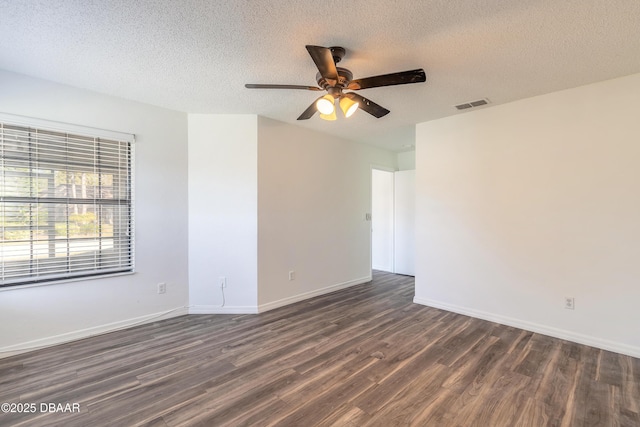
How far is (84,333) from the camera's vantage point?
9.69 feet

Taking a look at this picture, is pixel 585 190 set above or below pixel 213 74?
below

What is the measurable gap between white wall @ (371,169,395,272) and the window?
432 centimetres

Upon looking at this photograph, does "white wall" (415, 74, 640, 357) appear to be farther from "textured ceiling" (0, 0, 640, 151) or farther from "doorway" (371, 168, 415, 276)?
"doorway" (371, 168, 415, 276)

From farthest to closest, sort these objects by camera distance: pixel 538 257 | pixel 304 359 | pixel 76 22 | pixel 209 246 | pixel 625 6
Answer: pixel 209 246, pixel 538 257, pixel 304 359, pixel 76 22, pixel 625 6

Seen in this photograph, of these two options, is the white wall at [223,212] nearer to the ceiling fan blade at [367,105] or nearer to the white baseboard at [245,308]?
the white baseboard at [245,308]

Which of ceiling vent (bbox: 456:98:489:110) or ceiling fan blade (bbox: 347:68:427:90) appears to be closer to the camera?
ceiling fan blade (bbox: 347:68:427:90)

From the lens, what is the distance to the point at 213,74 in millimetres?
2623

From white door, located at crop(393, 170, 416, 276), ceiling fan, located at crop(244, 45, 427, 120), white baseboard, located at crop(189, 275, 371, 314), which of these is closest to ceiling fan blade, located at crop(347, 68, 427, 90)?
ceiling fan, located at crop(244, 45, 427, 120)

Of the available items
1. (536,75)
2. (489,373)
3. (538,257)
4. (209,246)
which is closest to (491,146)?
(536,75)

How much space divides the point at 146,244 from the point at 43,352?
1.26 metres

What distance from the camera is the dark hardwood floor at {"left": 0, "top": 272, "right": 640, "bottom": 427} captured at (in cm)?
187

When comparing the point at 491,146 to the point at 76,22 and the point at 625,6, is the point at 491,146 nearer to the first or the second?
the point at 625,6

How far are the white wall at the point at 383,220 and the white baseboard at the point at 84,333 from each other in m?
3.90

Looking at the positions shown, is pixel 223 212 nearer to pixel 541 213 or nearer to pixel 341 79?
pixel 341 79
